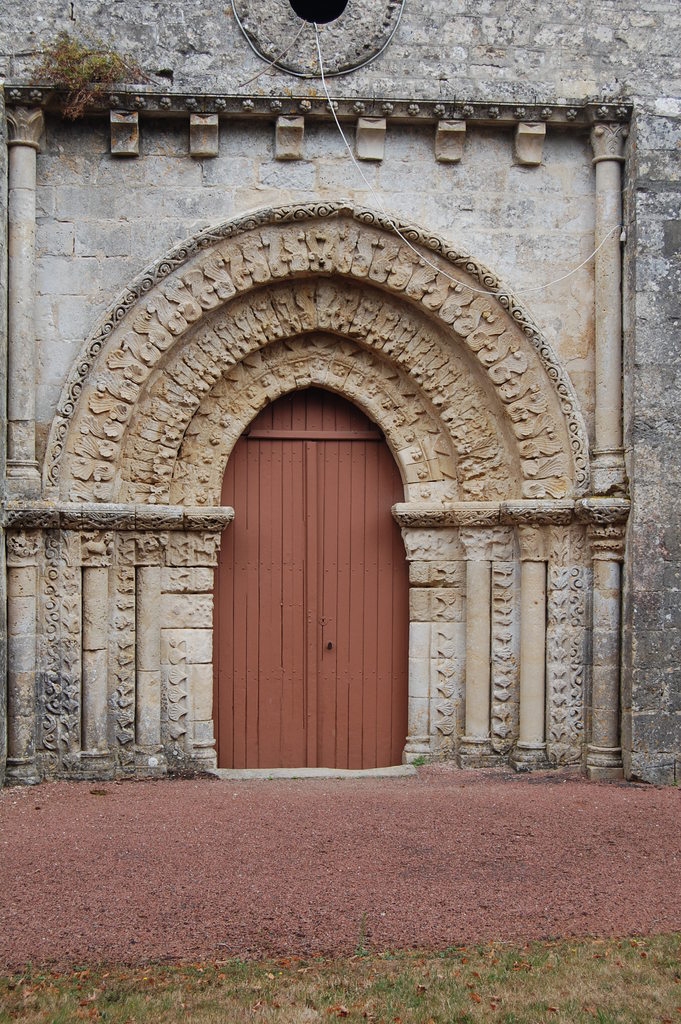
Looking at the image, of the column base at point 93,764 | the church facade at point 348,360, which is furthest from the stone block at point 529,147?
the column base at point 93,764

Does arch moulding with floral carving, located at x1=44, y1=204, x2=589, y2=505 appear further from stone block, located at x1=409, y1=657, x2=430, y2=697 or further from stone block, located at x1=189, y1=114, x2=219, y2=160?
stone block, located at x1=409, y1=657, x2=430, y2=697

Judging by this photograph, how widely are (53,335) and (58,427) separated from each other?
65 centimetres

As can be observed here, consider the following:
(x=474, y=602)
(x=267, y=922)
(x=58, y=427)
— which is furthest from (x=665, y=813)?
(x=58, y=427)

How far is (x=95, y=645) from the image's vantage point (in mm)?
7148

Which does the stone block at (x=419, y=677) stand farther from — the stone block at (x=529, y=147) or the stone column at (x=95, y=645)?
the stone block at (x=529, y=147)

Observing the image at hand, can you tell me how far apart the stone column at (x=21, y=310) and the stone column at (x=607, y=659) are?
384cm

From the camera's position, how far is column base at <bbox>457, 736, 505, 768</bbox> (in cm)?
748

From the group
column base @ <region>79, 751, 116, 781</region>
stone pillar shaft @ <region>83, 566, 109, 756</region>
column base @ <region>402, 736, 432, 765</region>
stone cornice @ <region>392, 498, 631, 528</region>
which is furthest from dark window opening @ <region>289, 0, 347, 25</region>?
column base @ <region>79, 751, 116, 781</region>

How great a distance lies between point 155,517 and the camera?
23.7ft

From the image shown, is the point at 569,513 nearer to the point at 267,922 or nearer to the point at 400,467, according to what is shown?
the point at 400,467

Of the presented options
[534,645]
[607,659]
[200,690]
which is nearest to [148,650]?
[200,690]

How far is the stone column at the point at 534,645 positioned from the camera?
24.3 ft

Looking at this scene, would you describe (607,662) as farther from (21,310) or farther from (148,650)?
(21,310)

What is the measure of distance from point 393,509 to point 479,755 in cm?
190
